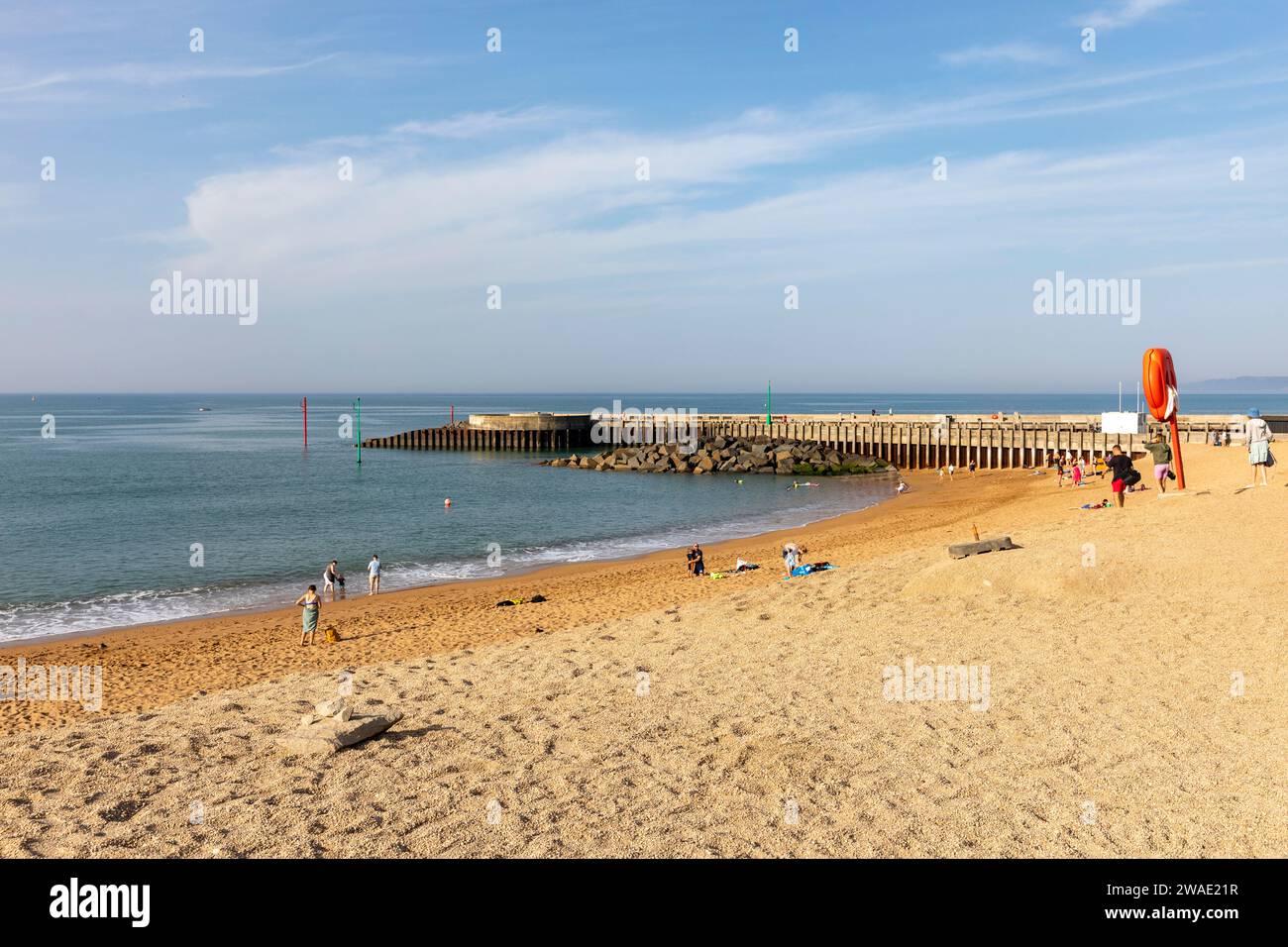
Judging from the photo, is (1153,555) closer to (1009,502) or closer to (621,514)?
(1009,502)

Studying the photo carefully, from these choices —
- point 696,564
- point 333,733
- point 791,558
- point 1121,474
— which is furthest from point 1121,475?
point 333,733

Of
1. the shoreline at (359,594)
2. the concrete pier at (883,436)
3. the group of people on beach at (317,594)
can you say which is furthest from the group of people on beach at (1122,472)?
the group of people on beach at (317,594)

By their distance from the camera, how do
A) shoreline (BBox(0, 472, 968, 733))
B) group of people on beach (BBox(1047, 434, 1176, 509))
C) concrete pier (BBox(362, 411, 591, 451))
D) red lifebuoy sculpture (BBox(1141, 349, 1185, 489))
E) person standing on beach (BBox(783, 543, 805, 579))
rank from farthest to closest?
concrete pier (BBox(362, 411, 591, 451)) < group of people on beach (BBox(1047, 434, 1176, 509)) < red lifebuoy sculpture (BBox(1141, 349, 1185, 489)) < person standing on beach (BBox(783, 543, 805, 579)) < shoreline (BBox(0, 472, 968, 733))

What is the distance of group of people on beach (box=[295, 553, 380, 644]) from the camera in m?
18.1

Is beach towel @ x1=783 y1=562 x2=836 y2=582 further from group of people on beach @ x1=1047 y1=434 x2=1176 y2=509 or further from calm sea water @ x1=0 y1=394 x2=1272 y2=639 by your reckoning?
calm sea water @ x1=0 y1=394 x2=1272 y2=639

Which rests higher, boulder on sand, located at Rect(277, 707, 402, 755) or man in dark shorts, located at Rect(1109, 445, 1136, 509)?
man in dark shorts, located at Rect(1109, 445, 1136, 509)

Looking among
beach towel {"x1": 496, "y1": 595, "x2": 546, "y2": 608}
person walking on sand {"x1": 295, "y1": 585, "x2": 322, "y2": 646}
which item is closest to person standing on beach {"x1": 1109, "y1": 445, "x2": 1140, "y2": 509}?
beach towel {"x1": 496, "y1": 595, "x2": 546, "y2": 608}

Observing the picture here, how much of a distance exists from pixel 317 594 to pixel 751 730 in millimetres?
14737

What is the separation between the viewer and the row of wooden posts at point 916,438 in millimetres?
51812

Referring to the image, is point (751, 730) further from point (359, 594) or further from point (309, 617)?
A: point (359, 594)

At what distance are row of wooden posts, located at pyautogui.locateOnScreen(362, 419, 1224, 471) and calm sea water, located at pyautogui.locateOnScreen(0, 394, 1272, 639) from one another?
8.45 metres
